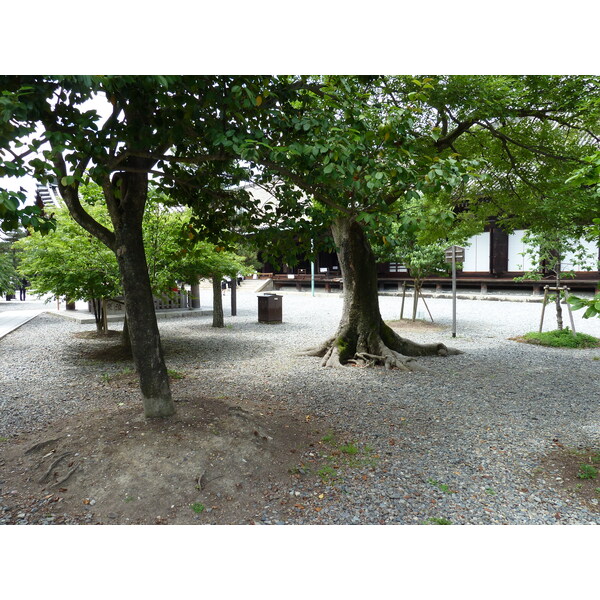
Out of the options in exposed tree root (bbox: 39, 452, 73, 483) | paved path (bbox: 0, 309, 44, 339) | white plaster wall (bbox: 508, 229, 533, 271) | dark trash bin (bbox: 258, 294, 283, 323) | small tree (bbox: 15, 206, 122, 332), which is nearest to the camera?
exposed tree root (bbox: 39, 452, 73, 483)

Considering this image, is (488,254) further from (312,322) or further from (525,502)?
(525,502)

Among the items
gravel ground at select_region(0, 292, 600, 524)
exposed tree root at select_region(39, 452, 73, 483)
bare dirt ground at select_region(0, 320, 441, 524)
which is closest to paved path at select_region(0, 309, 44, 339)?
gravel ground at select_region(0, 292, 600, 524)

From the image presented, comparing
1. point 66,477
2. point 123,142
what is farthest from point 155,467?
point 123,142

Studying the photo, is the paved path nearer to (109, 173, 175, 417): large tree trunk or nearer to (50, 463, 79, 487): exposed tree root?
(109, 173, 175, 417): large tree trunk

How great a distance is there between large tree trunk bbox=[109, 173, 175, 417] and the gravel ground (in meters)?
1.40

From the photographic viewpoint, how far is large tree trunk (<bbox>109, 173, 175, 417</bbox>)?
363cm

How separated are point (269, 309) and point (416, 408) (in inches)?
323

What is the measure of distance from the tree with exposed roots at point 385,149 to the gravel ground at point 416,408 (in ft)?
3.37

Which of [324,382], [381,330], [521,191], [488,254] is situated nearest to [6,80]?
[324,382]

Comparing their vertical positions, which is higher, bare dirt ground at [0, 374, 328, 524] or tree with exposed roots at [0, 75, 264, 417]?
tree with exposed roots at [0, 75, 264, 417]

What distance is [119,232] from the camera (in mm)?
3627

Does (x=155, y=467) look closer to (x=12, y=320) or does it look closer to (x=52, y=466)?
(x=52, y=466)

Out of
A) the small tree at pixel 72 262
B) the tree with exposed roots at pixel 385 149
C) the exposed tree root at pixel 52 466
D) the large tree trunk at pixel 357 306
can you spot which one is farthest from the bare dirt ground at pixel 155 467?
the small tree at pixel 72 262

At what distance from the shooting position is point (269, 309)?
12922 mm
